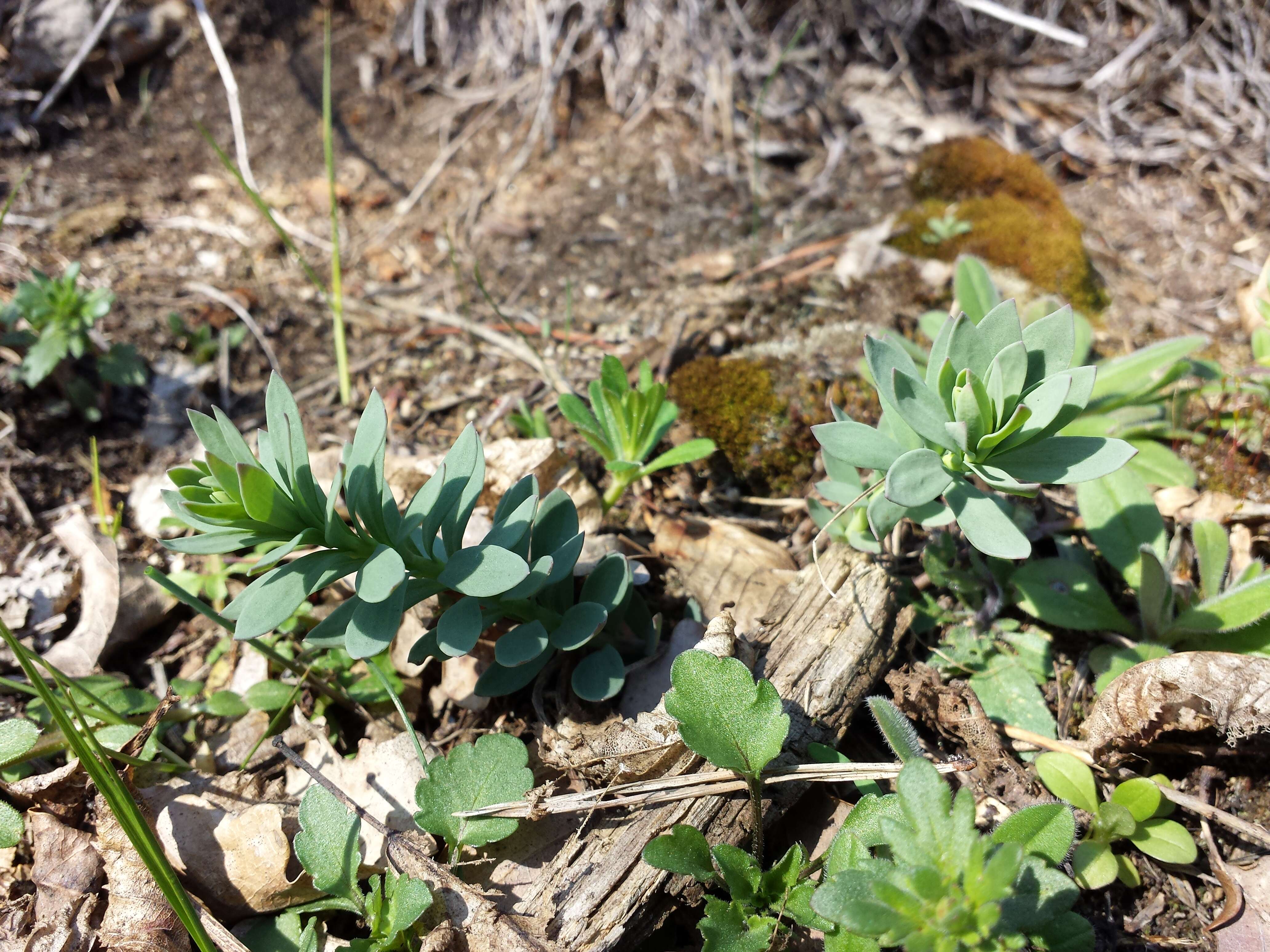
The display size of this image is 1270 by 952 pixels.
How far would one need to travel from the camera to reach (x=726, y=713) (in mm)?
1796

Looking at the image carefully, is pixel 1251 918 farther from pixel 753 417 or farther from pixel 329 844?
pixel 329 844

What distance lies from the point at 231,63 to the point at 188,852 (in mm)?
4567

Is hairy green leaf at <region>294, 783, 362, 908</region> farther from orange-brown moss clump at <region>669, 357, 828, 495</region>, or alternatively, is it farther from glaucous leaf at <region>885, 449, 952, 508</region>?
orange-brown moss clump at <region>669, 357, 828, 495</region>

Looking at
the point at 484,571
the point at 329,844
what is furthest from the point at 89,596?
the point at 484,571

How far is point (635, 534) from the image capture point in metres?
2.73

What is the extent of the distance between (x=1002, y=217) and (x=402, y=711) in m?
3.47

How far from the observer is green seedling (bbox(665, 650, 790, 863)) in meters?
1.77

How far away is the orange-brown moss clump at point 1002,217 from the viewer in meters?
3.52

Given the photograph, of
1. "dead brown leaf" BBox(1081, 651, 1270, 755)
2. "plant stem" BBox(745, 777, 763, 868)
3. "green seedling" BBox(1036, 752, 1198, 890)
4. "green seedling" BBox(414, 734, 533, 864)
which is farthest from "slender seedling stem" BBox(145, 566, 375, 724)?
"dead brown leaf" BBox(1081, 651, 1270, 755)

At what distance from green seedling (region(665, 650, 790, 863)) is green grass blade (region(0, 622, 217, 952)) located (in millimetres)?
1130

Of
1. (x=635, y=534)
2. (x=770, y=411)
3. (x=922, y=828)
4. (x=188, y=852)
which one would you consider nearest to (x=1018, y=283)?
(x=770, y=411)

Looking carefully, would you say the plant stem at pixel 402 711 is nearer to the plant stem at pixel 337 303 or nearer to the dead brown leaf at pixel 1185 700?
the plant stem at pixel 337 303

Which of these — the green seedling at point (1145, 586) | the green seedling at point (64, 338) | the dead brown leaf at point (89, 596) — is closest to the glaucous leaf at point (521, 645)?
the green seedling at point (1145, 586)

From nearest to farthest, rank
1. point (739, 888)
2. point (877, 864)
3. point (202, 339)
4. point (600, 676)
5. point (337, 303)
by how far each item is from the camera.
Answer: point (877, 864) → point (739, 888) → point (600, 676) → point (337, 303) → point (202, 339)
